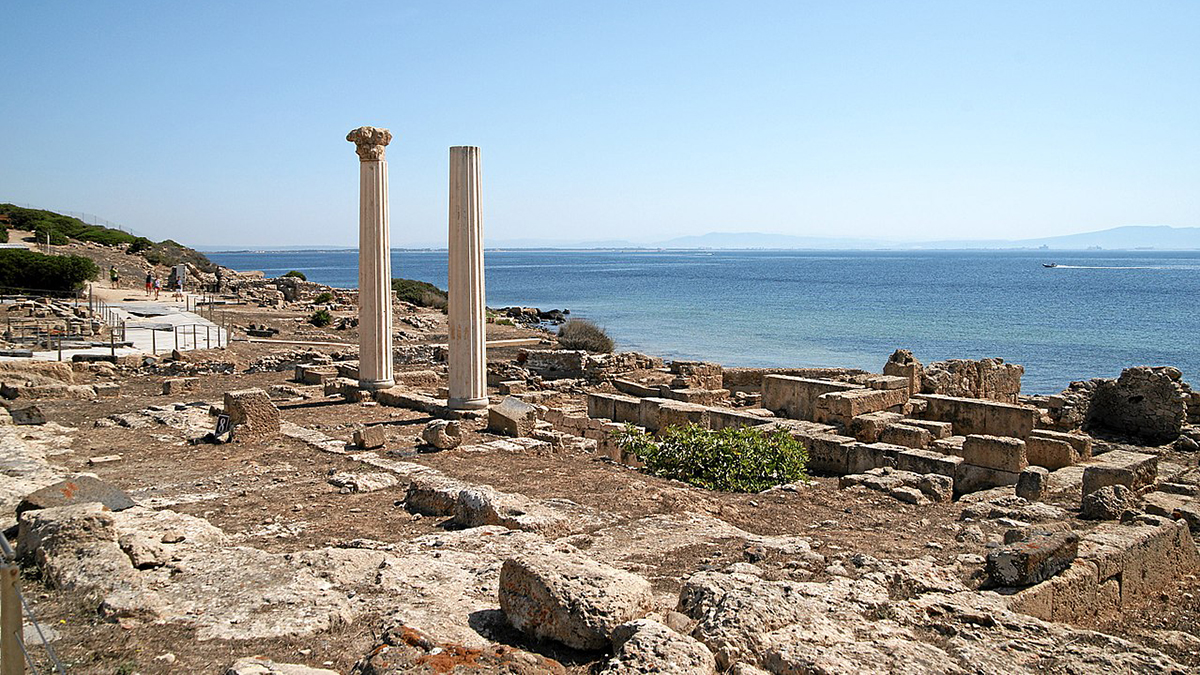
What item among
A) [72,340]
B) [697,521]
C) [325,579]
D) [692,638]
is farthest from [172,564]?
[72,340]

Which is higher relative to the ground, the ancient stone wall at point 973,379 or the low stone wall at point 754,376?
the ancient stone wall at point 973,379

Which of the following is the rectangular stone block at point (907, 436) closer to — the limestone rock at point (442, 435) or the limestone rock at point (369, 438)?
the limestone rock at point (442, 435)

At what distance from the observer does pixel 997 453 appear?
35.7 feet

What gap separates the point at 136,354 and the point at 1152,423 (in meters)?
21.6

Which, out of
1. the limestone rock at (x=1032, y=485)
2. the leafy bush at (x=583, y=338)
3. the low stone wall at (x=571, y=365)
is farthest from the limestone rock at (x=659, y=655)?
the leafy bush at (x=583, y=338)

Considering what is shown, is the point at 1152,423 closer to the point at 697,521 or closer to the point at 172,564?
the point at 697,521

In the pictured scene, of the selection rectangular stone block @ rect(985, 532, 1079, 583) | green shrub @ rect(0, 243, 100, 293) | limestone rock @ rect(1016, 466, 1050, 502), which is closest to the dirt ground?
rectangular stone block @ rect(985, 532, 1079, 583)

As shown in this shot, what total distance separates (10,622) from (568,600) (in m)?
2.45

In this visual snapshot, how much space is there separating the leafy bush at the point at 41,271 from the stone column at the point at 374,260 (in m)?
20.6

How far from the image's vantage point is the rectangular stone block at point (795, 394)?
14.7 metres

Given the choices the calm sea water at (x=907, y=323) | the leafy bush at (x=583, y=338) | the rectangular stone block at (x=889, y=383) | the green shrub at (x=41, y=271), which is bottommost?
the calm sea water at (x=907, y=323)

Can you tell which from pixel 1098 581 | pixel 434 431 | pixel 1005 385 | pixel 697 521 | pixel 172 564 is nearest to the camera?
pixel 172 564

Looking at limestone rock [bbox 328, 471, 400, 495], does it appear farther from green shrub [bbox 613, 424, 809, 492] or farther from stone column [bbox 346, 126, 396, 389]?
stone column [bbox 346, 126, 396, 389]

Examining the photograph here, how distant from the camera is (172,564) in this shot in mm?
5590
